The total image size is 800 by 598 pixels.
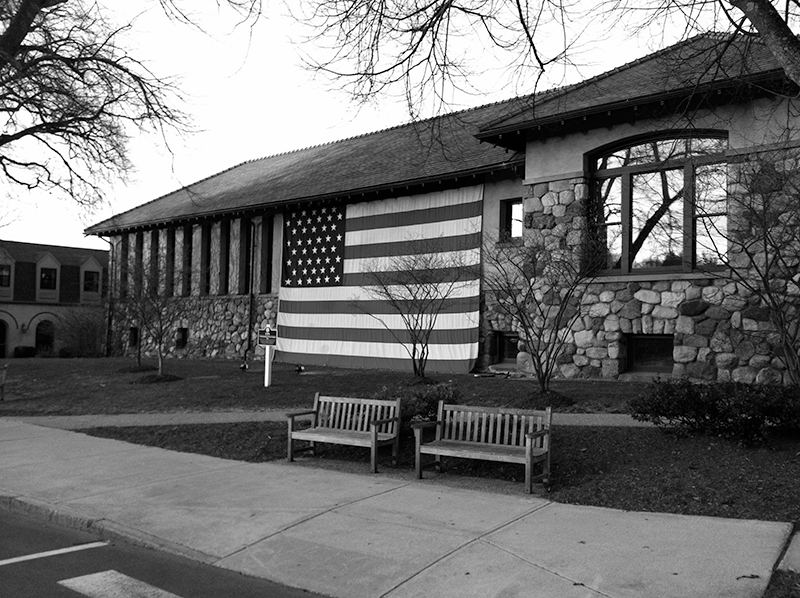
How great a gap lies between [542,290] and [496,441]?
331 inches

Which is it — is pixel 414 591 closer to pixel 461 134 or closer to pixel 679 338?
pixel 679 338

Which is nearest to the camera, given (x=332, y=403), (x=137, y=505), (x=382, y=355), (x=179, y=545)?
(x=179, y=545)

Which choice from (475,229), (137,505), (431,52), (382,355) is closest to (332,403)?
(137,505)

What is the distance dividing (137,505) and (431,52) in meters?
5.40

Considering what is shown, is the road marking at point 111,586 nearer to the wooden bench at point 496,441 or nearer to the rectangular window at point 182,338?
the wooden bench at point 496,441

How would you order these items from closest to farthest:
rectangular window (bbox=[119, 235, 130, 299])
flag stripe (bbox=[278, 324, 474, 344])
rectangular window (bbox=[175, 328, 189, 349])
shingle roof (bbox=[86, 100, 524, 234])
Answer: flag stripe (bbox=[278, 324, 474, 344]), shingle roof (bbox=[86, 100, 524, 234]), rectangular window (bbox=[119, 235, 130, 299]), rectangular window (bbox=[175, 328, 189, 349])

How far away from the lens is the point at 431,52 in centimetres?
748

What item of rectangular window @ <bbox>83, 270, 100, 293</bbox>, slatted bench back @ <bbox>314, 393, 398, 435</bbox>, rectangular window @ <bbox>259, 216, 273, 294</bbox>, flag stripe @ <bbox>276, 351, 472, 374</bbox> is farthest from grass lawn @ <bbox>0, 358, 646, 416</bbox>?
rectangular window @ <bbox>83, 270, 100, 293</bbox>

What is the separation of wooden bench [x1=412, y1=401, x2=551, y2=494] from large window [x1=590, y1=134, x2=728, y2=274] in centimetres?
618

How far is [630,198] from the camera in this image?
15.1 metres

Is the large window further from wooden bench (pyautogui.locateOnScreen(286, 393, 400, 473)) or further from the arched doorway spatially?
the arched doorway

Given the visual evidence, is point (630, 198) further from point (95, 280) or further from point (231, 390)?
point (95, 280)

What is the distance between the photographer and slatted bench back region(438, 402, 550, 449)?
25.9ft

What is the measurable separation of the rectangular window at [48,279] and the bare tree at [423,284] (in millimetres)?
40516
